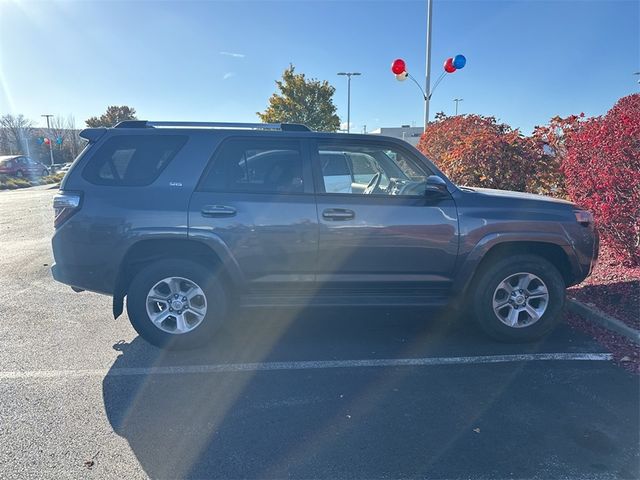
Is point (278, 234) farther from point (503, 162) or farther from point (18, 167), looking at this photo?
point (18, 167)

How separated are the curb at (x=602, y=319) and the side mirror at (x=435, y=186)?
217 centimetres

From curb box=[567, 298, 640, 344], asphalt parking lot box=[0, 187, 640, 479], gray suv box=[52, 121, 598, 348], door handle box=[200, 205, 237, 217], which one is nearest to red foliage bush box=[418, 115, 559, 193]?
curb box=[567, 298, 640, 344]

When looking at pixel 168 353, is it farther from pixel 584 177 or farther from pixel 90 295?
pixel 584 177

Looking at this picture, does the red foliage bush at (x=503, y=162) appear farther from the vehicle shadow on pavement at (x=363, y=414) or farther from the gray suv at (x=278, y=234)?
the vehicle shadow on pavement at (x=363, y=414)

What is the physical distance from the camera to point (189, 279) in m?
3.87

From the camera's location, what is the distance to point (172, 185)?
381cm

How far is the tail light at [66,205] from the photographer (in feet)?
12.4

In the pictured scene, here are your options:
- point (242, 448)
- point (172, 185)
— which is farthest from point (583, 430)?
point (172, 185)

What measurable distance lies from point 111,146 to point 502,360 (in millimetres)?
3875

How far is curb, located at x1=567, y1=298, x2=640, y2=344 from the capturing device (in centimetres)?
409

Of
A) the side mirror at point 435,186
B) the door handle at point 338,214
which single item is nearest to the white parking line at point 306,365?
the door handle at point 338,214

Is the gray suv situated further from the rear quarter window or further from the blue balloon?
the blue balloon

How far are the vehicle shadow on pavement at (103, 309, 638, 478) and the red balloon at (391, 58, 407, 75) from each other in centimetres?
1058

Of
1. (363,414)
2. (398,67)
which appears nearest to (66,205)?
(363,414)
